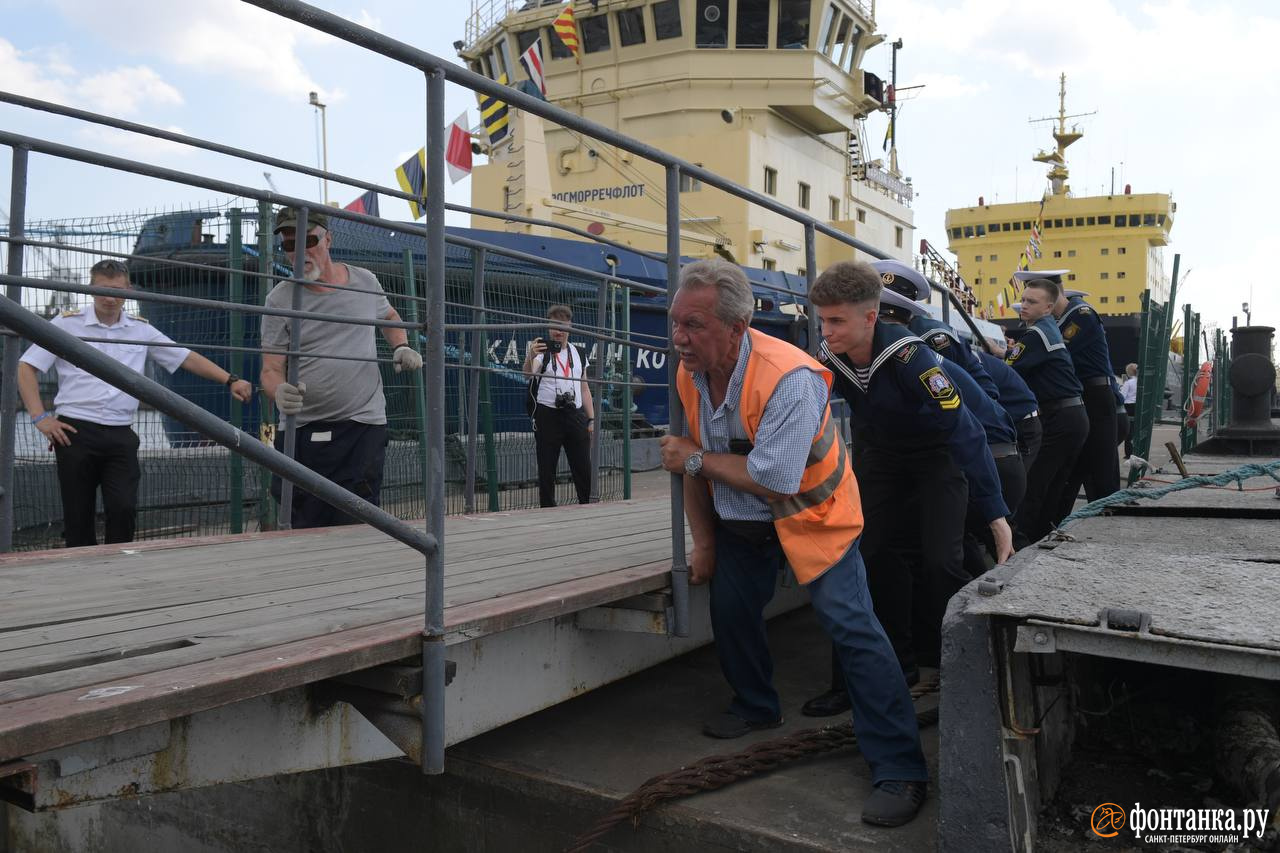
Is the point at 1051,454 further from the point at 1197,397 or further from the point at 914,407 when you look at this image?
the point at 1197,397

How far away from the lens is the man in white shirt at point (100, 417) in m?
4.03

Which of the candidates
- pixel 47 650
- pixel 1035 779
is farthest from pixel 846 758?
pixel 47 650

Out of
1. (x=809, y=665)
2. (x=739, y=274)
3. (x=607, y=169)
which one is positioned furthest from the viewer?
(x=607, y=169)

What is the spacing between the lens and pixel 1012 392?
4.88 metres

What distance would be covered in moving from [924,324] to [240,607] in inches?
100

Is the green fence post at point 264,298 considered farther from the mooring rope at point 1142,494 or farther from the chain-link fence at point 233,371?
the mooring rope at point 1142,494

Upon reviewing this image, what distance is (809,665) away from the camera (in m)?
3.96

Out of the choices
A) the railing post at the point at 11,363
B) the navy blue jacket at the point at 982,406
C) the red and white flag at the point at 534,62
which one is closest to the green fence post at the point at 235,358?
the railing post at the point at 11,363

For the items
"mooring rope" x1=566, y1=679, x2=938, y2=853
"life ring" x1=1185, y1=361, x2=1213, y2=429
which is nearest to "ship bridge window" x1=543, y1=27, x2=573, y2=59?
"life ring" x1=1185, y1=361, x2=1213, y2=429

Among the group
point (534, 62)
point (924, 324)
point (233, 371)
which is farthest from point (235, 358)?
point (534, 62)

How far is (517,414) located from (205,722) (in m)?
5.53

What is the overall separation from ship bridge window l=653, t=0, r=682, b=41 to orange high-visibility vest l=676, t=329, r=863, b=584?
46.7 feet

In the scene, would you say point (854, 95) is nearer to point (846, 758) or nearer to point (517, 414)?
point (517, 414)

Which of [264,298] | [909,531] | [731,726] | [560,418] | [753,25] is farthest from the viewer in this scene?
[753,25]
